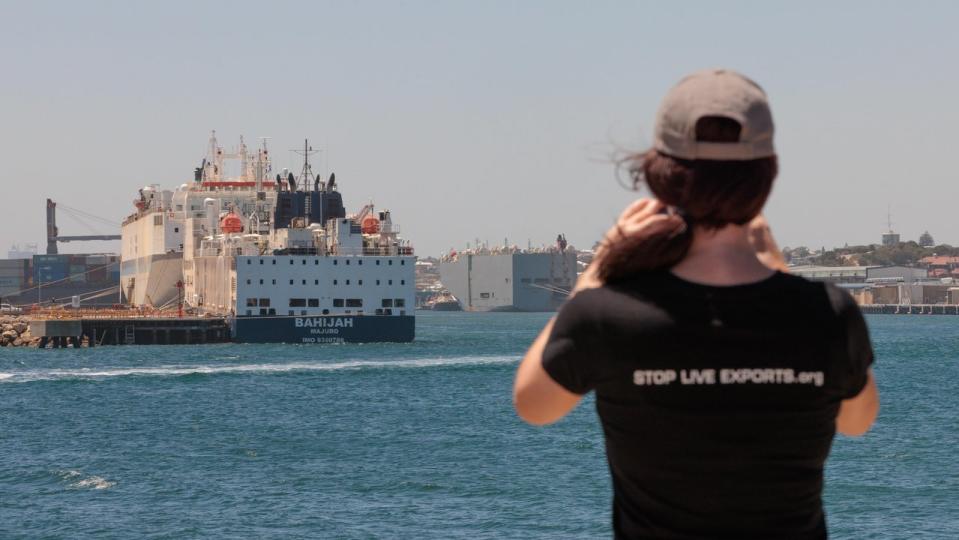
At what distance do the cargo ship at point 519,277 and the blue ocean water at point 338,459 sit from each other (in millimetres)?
124687

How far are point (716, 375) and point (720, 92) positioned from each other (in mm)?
434

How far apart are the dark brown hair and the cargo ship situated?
16990 centimetres

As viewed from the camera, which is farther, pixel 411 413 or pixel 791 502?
pixel 411 413

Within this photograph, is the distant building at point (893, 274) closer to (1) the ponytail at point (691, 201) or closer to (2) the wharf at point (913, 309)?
(2) the wharf at point (913, 309)

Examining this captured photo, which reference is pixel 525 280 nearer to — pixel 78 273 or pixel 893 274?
pixel 893 274

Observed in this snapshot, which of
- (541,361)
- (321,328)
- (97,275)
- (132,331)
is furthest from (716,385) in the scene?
(97,275)

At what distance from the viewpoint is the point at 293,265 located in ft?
222

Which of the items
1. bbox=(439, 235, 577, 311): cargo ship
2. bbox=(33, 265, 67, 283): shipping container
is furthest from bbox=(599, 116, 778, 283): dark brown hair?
bbox=(439, 235, 577, 311): cargo ship

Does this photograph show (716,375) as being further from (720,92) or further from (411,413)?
(411,413)

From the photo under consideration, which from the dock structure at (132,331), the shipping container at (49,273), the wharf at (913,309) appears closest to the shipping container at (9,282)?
the shipping container at (49,273)

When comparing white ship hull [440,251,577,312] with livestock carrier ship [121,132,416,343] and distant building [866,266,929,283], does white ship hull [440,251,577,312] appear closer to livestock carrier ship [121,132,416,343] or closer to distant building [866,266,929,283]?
distant building [866,266,929,283]

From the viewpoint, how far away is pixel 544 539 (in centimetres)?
1948

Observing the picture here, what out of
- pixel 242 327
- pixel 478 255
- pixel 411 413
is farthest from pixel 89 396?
pixel 478 255

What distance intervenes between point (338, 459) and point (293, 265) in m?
39.6
